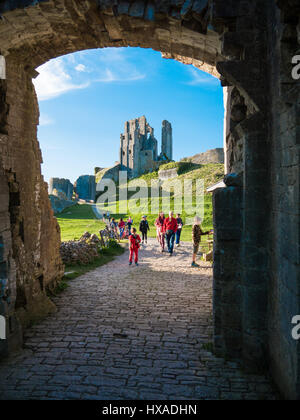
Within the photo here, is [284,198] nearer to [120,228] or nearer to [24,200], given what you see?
[24,200]

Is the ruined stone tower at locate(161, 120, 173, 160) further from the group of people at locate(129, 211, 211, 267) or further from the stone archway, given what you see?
the stone archway

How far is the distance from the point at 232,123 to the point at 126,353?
3916mm

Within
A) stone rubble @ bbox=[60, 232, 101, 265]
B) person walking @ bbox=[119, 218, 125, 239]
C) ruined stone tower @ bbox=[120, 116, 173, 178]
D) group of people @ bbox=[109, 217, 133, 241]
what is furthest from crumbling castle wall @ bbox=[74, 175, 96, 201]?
stone rubble @ bbox=[60, 232, 101, 265]

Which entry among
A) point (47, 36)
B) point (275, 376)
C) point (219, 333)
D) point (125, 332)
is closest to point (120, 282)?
Result: point (125, 332)

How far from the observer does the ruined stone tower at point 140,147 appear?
6488 cm

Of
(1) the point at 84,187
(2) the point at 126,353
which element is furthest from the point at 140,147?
(2) the point at 126,353

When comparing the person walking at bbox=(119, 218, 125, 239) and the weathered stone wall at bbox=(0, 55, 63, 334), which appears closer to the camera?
the weathered stone wall at bbox=(0, 55, 63, 334)

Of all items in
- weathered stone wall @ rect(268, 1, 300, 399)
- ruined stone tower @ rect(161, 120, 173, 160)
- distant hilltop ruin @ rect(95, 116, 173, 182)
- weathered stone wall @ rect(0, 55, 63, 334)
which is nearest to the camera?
weathered stone wall @ rect(268, 1, 300, 399)

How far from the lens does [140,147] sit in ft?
217

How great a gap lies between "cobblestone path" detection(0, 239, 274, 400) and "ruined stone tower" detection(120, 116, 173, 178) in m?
56.7

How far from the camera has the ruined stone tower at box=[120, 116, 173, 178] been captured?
64875 mm

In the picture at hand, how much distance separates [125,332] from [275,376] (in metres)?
2.59

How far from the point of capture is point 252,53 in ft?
12.7

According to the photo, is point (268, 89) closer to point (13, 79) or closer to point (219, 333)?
point (219, 333)
